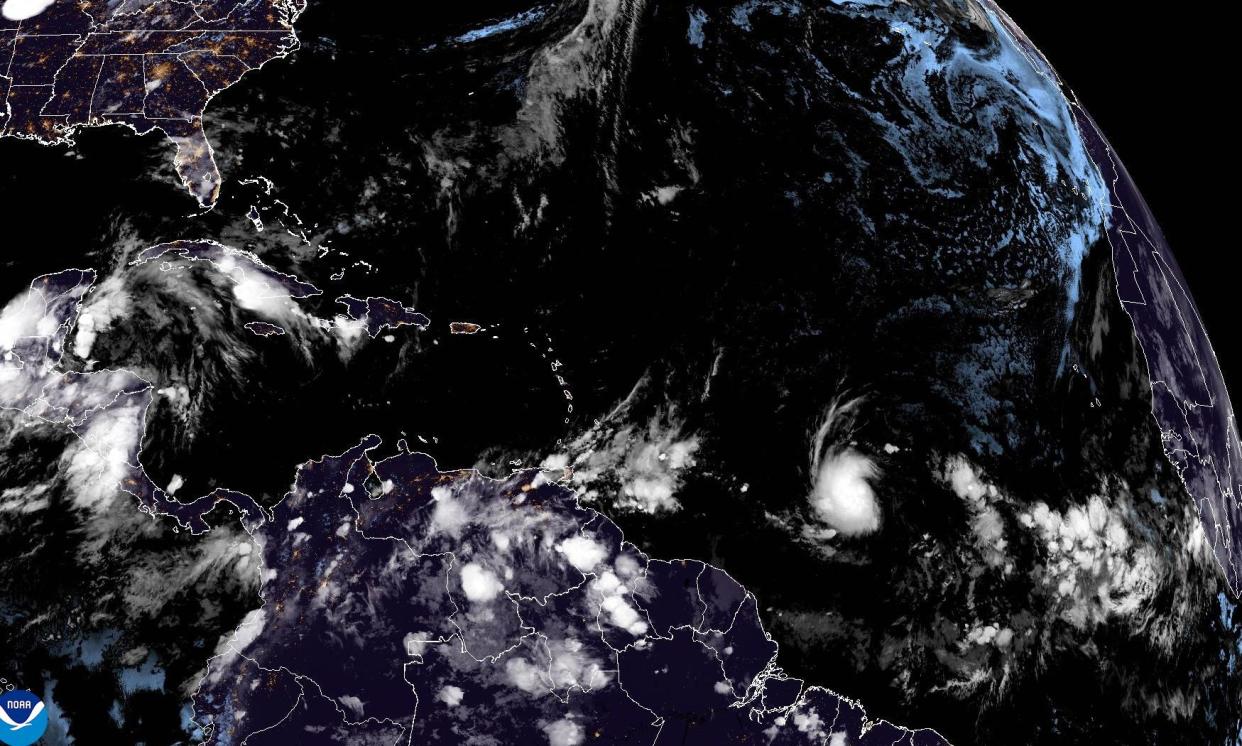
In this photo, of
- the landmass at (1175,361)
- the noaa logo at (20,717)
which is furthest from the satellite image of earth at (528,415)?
the landmass at (1175,361)

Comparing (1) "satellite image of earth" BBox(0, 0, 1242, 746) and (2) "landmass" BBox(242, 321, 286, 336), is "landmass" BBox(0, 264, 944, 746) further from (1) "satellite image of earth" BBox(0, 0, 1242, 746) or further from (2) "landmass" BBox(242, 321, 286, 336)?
(2) "landmass" BBox(242, 321, 286, 336)

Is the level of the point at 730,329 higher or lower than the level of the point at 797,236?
lower

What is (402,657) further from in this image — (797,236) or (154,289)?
(797,236)

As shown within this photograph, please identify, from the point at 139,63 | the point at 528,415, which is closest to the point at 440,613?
the point at 528,415

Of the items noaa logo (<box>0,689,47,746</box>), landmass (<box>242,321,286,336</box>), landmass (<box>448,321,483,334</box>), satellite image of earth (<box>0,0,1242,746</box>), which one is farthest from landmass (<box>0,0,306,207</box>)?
noaa logo (<box>0,689,47,746</box>)

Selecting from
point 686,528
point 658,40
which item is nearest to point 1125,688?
point 686,528

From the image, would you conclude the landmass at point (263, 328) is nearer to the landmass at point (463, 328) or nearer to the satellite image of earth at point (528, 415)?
the satellite image of earth at point (528, 415)

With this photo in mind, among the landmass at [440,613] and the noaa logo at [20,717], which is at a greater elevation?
the landmass at [440,613]
